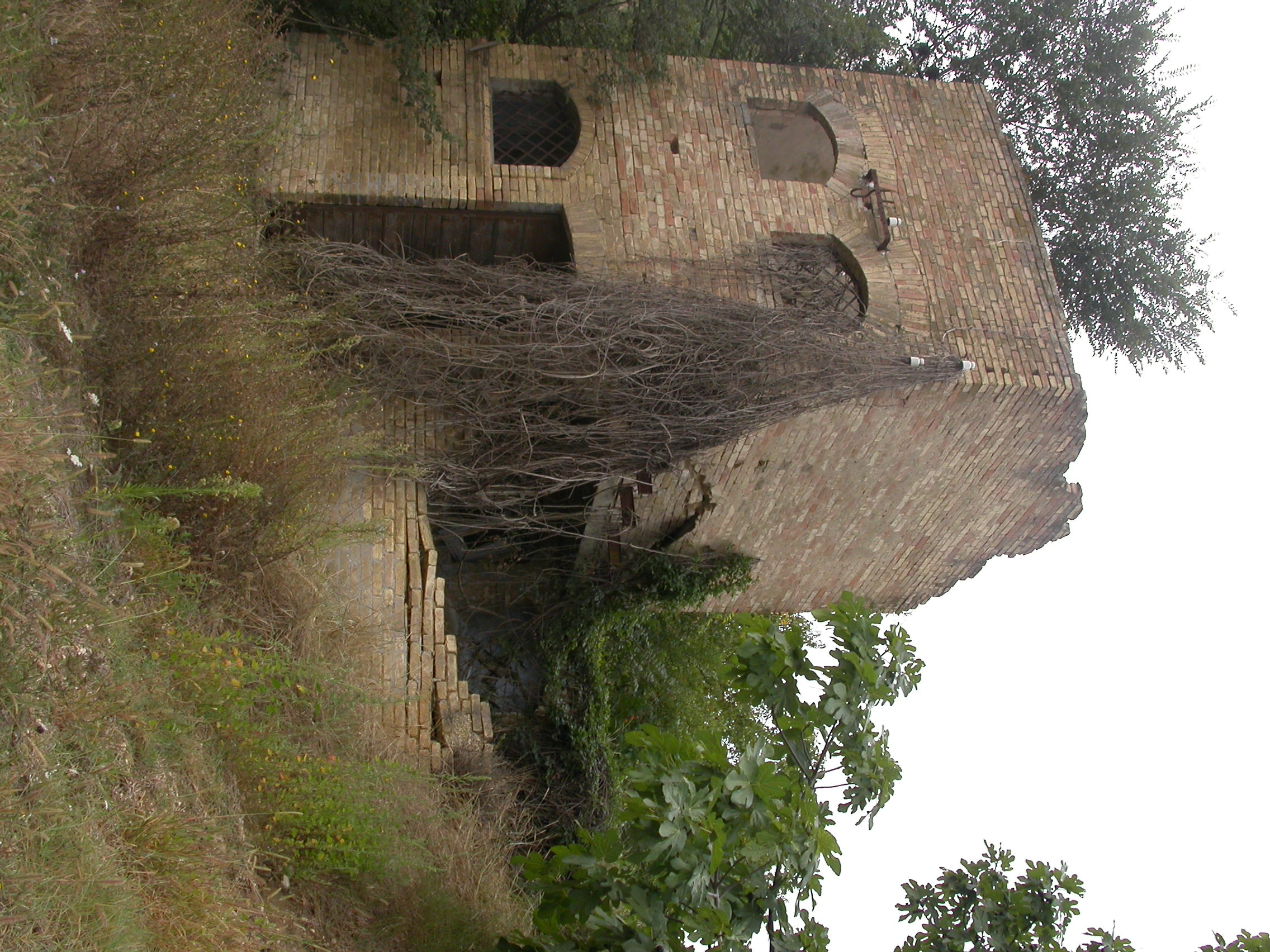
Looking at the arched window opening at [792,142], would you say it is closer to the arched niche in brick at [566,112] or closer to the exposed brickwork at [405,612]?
the arched niche in brick at [566,112]

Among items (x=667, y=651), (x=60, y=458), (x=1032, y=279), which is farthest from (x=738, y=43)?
(x=60, y=458)

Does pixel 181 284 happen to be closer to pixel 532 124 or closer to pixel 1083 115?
pixel 532 124

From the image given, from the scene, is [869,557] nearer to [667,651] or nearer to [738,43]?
[667,651]

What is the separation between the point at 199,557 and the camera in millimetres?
5680

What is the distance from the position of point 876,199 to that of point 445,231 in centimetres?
376

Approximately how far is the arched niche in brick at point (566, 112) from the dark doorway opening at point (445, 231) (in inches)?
14.5

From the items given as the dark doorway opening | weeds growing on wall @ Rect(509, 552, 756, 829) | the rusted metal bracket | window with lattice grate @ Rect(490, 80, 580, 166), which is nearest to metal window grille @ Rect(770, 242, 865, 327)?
the rusted metal bracket

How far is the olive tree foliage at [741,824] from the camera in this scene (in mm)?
4266

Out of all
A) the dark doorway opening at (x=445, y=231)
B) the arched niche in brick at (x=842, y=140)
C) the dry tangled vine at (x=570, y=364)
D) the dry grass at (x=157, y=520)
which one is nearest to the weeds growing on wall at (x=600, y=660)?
the dry tangled vine at (x=570, y=364)

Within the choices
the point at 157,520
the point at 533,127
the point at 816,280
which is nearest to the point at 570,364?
the point at 816,280

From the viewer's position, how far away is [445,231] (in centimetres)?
851

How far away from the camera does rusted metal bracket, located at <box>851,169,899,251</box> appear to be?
876 centimetres

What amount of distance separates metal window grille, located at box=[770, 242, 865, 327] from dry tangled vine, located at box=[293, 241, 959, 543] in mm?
488

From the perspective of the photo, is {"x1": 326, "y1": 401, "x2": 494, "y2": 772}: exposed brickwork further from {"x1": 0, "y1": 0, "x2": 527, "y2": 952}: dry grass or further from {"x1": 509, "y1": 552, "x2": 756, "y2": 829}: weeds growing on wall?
{"x1": 509, "y1": 552, "x2": 756, "y2": 829}: weeds growing on wall
